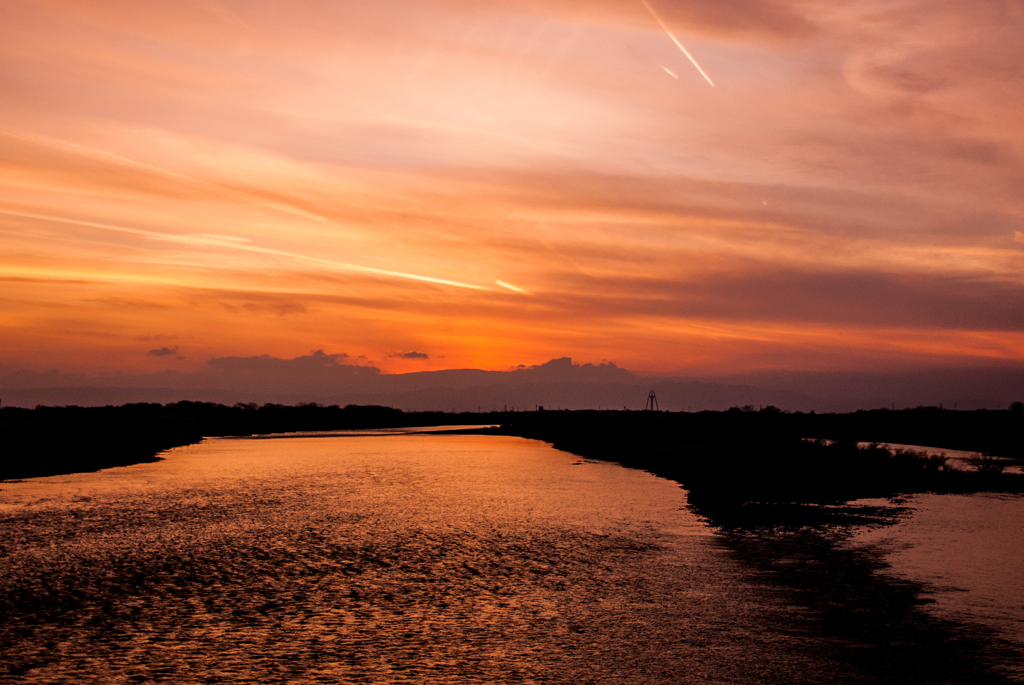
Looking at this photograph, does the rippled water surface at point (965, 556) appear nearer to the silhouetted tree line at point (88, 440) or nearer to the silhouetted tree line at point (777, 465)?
the silhouetted tree line at point (777, 465)

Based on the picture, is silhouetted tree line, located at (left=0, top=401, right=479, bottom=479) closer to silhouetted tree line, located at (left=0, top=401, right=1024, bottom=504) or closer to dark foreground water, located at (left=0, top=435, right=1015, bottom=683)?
silhouetted tree line, located at (left=0, top=401, right=1024, bottom=504)

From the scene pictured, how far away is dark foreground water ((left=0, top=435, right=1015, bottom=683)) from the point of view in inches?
489

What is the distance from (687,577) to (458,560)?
6.14 meters

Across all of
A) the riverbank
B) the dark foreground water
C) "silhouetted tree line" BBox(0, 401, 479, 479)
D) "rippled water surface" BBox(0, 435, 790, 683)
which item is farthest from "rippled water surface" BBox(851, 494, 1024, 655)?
"silhouetted tree line" BBox(0, 401, 479, 479)

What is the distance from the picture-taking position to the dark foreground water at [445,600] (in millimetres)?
12422

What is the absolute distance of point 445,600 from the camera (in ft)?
55.3

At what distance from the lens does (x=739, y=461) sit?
50.7 meters

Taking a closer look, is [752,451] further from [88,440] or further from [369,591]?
[88,440]

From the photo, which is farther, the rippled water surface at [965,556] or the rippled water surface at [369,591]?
the rippled water surface at [965,556]

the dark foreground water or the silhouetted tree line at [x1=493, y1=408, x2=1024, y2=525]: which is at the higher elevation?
the silhouetted tree line at [x1=493, y1=408, x2=1024, y2=525]

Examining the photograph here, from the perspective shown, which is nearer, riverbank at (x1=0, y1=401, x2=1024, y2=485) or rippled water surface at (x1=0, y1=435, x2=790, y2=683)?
rippled water surface at (x1=0, y1=435, x2=790, y2=683)

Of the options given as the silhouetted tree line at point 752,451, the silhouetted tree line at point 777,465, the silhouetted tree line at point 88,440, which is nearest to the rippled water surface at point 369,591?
the silhouetted tree line at point 777,465

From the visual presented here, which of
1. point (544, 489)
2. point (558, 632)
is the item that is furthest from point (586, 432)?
point (558, 632)

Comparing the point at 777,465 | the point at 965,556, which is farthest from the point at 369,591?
the point at 777,465
